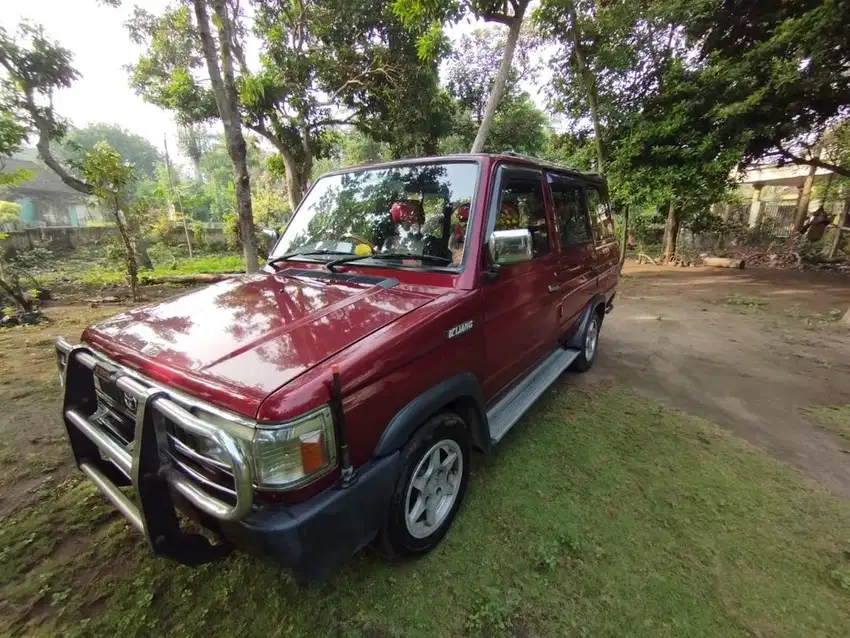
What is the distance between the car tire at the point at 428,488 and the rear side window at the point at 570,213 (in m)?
2.02

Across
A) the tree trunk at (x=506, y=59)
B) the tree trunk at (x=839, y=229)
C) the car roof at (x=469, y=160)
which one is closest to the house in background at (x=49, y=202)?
the tree trunk at (x=506, y=59)

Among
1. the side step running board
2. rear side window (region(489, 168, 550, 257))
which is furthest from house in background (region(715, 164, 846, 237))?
rear side window (region(489, 168, 550, 257))

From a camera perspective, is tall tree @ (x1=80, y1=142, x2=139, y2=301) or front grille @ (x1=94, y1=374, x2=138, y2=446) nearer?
front grille @ (x1=94, y1=374, x2=138, y2=446)

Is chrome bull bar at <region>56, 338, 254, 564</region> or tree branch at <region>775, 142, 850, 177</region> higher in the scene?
tree branch at <region>775, 142, 850, 177</region>

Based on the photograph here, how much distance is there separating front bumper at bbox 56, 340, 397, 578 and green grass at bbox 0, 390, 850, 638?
47cm

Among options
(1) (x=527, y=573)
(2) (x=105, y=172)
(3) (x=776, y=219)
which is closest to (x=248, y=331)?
(1) (x=527, y=573)

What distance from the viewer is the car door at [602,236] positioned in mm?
4227

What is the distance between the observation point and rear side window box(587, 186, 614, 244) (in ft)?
13.8

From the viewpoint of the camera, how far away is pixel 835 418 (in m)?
3.46

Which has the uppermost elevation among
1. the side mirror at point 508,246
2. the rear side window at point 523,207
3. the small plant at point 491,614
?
the rear side window at point 523,207

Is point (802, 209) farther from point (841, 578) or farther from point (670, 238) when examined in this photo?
point (841, 578)

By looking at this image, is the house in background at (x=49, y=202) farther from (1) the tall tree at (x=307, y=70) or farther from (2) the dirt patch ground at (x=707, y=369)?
(2) the dirt patch ground at (x=707, y=369)

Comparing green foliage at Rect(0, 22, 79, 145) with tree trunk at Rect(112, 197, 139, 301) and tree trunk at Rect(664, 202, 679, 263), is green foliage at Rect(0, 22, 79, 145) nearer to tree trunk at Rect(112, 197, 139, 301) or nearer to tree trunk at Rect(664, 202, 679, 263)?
tree trunk at Rect(112, 197, 139, 301)

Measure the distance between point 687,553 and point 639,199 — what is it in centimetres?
886
